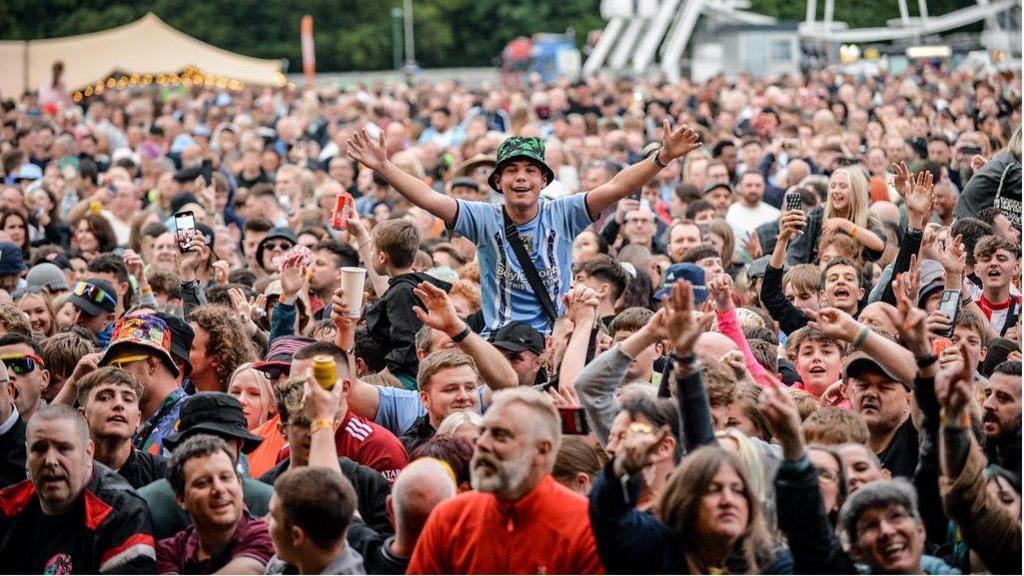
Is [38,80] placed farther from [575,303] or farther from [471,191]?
[575,303]

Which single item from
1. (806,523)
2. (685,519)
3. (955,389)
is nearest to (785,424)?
(806,523)

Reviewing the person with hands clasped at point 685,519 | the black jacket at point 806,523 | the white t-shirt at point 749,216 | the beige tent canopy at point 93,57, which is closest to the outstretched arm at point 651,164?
the person with hands clasped at point 685,519

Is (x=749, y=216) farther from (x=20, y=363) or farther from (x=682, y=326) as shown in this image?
(x=682, y=326)

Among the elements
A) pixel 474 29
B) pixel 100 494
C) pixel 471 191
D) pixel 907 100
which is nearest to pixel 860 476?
pixel 100 494

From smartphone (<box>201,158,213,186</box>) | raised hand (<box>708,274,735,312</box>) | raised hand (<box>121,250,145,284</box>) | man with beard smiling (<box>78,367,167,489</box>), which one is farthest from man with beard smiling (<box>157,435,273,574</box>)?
smartphone (<box>201,158,213,186</box>)

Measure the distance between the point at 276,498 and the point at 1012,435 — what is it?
114 inches

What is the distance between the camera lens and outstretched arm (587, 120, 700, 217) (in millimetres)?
7926

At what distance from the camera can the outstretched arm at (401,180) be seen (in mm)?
8109

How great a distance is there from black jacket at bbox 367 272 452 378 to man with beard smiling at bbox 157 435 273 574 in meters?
2.72

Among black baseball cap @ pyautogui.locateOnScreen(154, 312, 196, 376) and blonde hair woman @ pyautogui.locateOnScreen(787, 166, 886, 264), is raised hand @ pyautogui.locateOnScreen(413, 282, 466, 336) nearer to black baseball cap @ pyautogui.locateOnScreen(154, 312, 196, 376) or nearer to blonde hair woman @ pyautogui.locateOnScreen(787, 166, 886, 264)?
black baseball cap @ pyautogui.locateOnScreen(154, 312, 196, 376)

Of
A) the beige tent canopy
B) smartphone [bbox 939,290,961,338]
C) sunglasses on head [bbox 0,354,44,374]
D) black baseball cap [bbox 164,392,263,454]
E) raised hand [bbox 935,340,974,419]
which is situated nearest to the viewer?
raised hand [bbox 935,340,974,419]

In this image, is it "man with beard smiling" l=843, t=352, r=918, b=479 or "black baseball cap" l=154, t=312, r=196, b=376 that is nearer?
"man with beard smiling" l=843, t=352, r=918, b=479

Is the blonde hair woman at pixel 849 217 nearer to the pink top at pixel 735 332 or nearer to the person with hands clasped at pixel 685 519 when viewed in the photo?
the pink top at pixel 735 332

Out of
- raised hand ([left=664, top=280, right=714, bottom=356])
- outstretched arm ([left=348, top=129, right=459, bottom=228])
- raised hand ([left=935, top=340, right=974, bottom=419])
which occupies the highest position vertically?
outstretched arm ([left=348, top=129, right=459, bottom=228])
